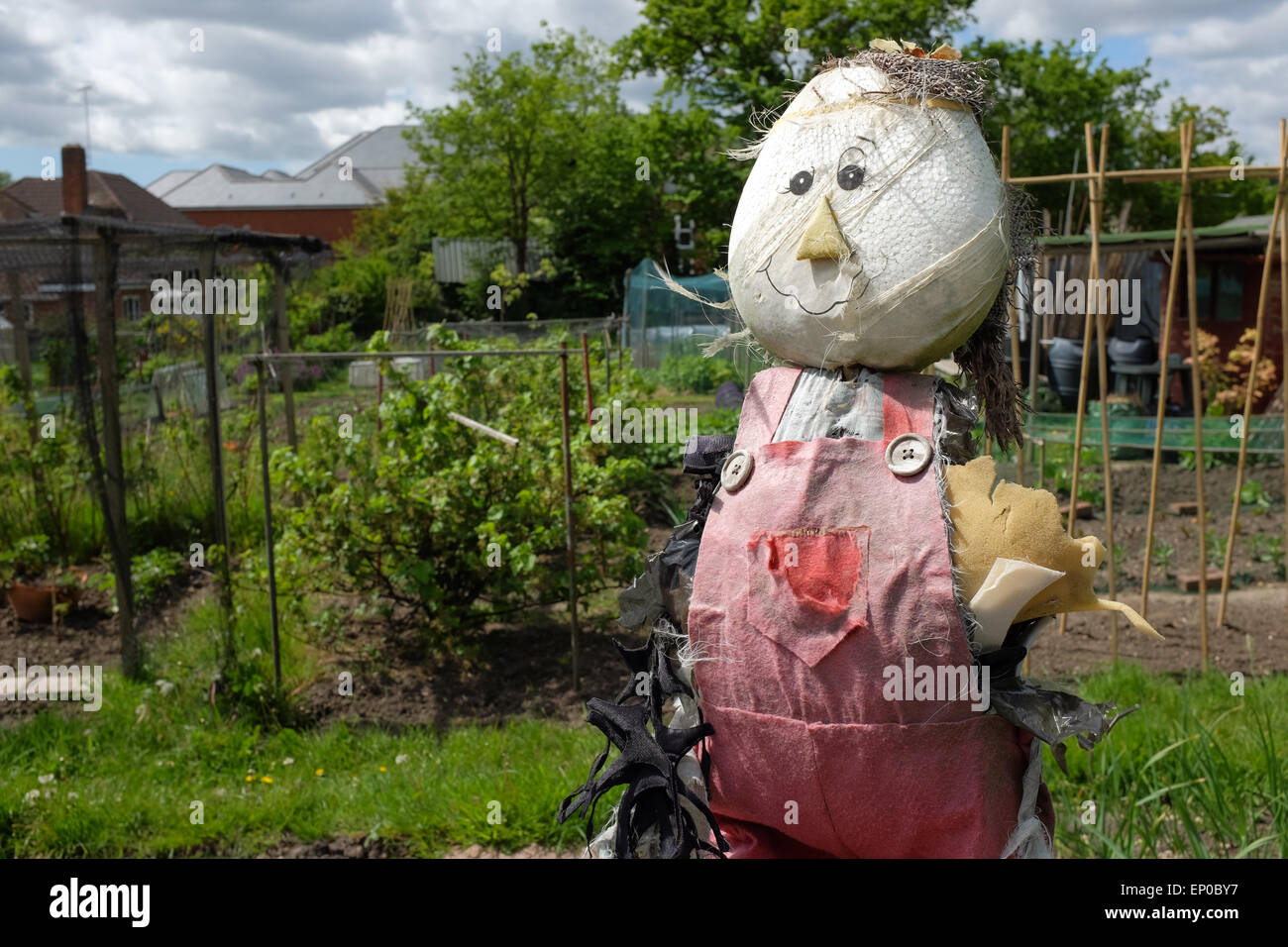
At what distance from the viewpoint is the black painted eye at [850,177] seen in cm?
236

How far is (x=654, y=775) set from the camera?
235 centimetres

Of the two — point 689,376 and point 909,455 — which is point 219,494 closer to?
point 909,455

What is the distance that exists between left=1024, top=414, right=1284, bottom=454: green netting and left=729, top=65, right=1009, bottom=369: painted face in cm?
768

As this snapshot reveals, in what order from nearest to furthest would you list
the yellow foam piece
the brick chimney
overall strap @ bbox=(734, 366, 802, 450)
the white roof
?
the yellow foam piece < overall strap @ bbox=(734, 366, 802, 450) < the brick chimney < the white roof

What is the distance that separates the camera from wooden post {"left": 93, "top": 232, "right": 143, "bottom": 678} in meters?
5.34

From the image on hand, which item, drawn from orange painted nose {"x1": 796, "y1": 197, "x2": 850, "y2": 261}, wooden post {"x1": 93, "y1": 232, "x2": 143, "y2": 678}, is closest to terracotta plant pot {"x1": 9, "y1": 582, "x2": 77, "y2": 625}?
wooden post {"x1": 93, "y1": 232, "x2": 143, "y2": 678}

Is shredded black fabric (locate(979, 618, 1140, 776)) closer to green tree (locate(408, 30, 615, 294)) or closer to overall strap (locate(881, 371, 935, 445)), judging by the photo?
overall strap (locate(881, 371, 935, 445))

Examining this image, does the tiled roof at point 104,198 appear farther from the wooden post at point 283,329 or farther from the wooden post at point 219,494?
the wooden post at point 219,494

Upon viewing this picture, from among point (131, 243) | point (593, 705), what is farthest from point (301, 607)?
point (593, 705)

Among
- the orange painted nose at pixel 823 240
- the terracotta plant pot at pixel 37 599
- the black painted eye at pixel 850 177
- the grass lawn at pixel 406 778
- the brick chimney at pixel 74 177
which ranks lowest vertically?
the grass lawn at pixel 406 778

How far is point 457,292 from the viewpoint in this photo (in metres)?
24.9

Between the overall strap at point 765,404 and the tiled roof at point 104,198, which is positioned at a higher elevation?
the tiled roof at point 104,198

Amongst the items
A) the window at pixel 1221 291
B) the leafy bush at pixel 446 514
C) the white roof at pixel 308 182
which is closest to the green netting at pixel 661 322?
the window at pixel 1221 291
